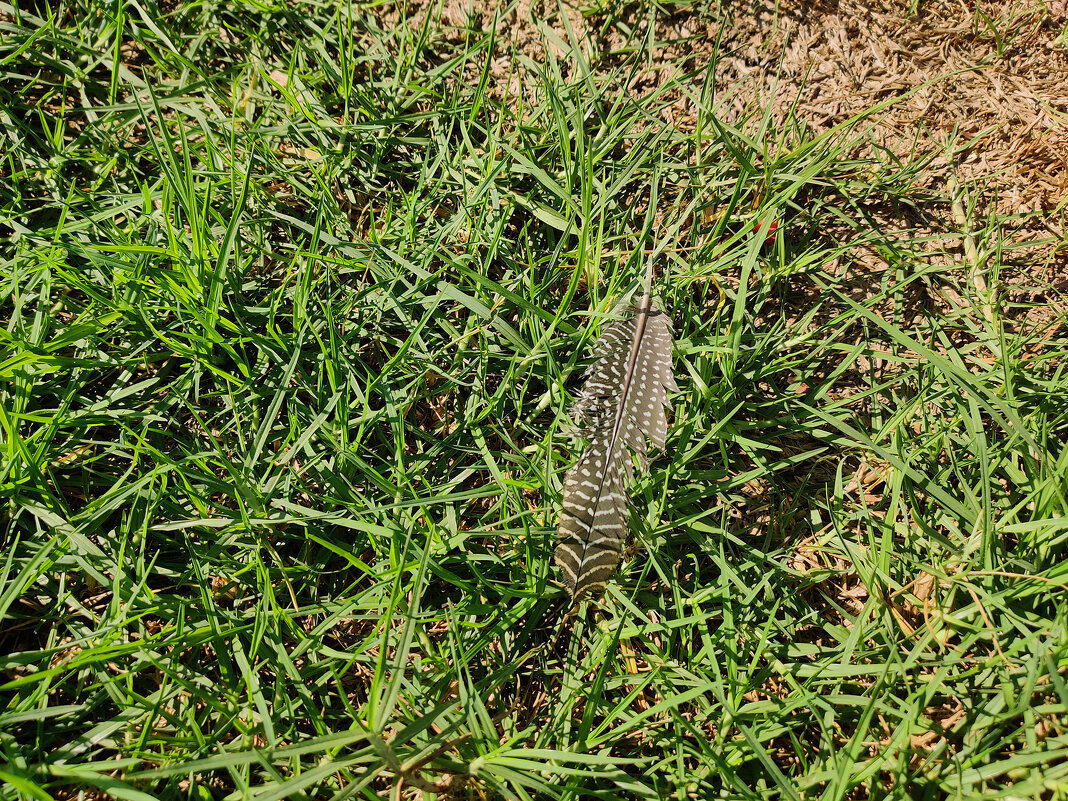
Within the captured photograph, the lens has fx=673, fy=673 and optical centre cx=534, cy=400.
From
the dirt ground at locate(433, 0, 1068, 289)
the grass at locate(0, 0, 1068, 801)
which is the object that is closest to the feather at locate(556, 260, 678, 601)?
the grass at locate(0, 0, 1068, 801)

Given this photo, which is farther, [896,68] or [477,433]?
[896,68]

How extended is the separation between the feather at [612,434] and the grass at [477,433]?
147 mm

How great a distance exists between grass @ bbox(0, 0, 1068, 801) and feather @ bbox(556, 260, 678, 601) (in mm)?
147

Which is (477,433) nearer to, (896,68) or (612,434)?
(612,434)

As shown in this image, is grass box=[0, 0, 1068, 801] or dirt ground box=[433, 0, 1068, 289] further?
dirt ground box=[433, 0, 1068, 289]

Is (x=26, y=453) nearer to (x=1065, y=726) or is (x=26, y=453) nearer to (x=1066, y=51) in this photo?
(x=1065, y=726)

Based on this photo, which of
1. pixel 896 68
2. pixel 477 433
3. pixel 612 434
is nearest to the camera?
pixel 612 434

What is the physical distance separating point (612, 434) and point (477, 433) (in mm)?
466

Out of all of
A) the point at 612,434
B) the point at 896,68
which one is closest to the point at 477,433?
the point at 612,434

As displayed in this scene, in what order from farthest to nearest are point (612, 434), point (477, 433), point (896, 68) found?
point (896, 68) → point (477, 433) → point (612, 434)

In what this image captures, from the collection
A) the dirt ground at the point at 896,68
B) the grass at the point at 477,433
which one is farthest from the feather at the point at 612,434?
the dirt ground at the point at 896,68

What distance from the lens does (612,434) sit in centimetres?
Result: 186

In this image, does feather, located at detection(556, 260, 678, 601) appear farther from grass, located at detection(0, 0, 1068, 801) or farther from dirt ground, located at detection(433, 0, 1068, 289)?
dirt ground, located at detection(433, 0, 1068, 289)

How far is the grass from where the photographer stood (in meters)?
1.85
